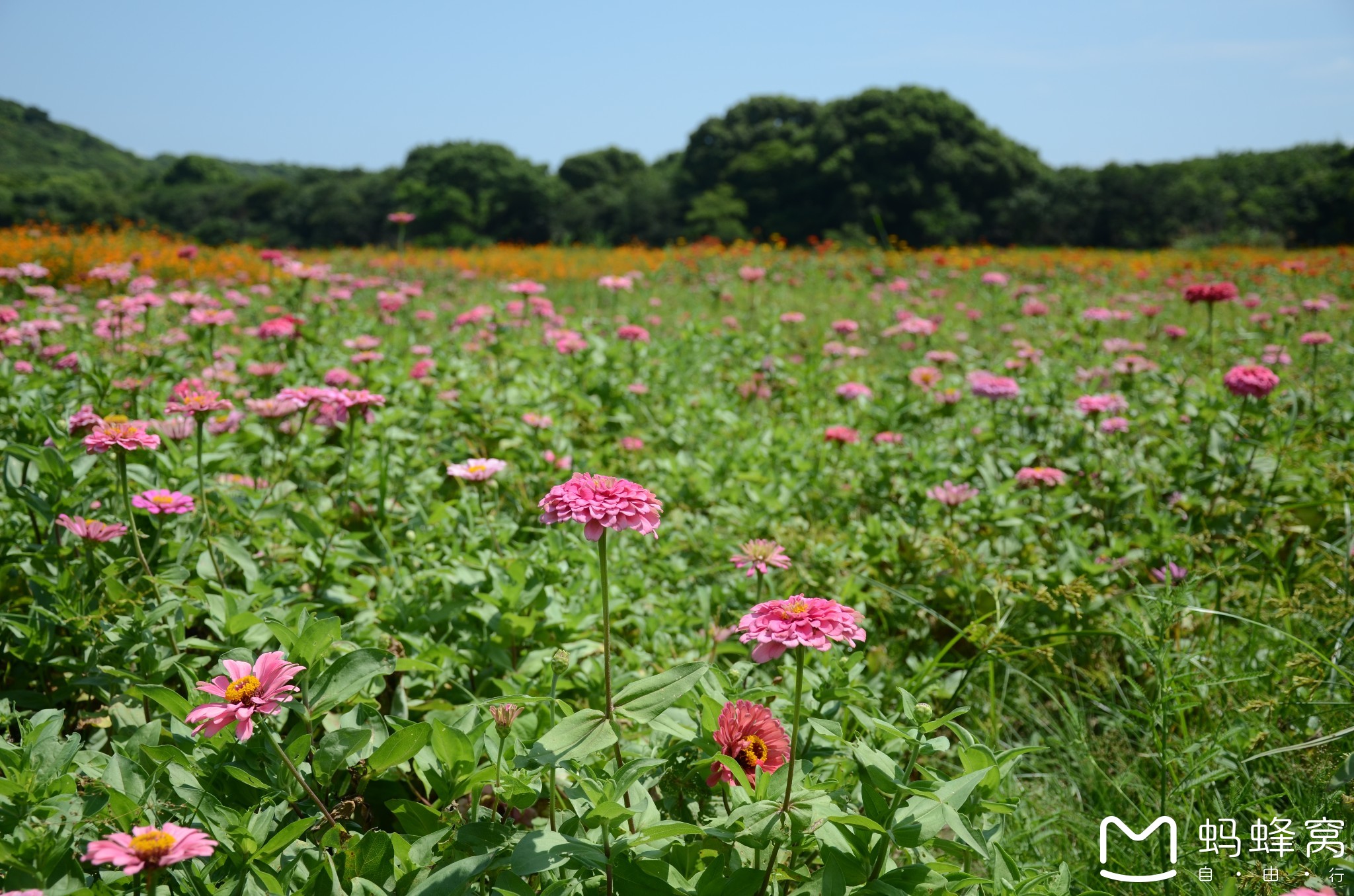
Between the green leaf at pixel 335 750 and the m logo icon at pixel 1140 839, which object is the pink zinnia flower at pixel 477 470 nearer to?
the green leaf at pixel 335 750

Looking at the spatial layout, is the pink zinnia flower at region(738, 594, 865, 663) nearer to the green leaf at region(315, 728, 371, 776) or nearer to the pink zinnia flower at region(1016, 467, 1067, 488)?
the green leaf at region(315, 728, 371, 776)

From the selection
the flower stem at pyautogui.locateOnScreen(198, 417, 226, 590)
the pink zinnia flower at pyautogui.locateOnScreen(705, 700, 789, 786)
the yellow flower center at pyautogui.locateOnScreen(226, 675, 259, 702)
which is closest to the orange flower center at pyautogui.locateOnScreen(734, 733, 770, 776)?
the pink zinnia flower at pyautogui.locateOnScreen(705, 700, 789, 786)

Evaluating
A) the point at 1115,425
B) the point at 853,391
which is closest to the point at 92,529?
the point at 853,391

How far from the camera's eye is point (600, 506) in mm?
978

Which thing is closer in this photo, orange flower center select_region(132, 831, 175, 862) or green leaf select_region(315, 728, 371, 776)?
orange flower center select_region(132, 831, 175, 862)

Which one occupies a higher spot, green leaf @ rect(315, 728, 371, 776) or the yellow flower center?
the yellow flower center

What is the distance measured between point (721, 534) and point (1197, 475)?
5.11 ft

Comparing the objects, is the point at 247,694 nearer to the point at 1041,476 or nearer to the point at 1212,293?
the point at 1041,476

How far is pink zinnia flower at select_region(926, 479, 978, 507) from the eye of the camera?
2.26 meters

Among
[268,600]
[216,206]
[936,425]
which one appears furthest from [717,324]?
[216,206]

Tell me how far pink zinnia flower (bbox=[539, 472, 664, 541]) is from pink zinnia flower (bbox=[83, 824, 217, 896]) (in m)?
0.48

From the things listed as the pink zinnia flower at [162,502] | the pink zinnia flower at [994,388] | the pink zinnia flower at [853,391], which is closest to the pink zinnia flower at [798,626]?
the pink zinnia flower at [162,502]

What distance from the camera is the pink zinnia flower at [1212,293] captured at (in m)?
2.90

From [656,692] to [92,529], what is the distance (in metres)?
1.16
